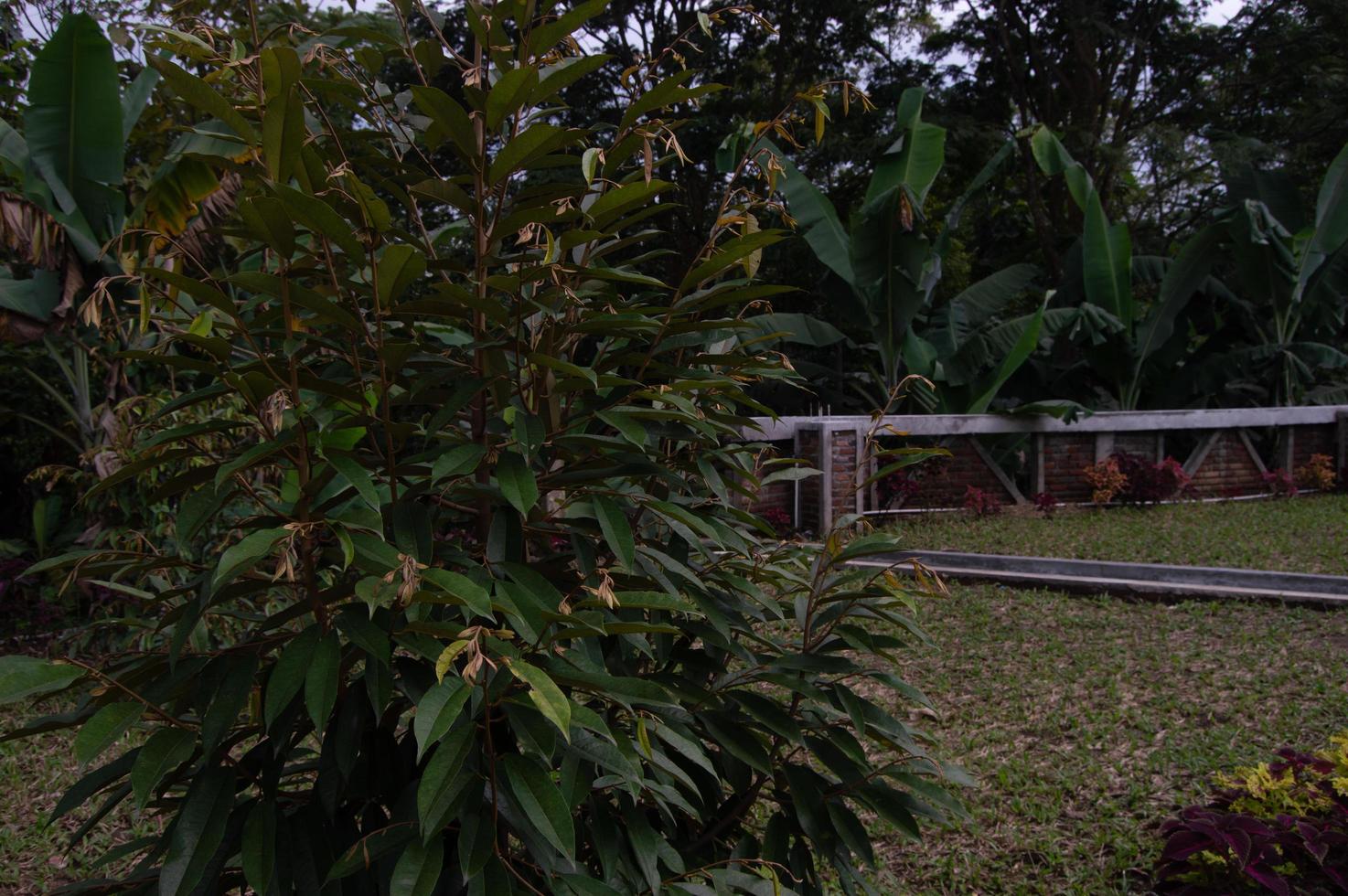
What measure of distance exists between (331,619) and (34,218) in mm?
5522

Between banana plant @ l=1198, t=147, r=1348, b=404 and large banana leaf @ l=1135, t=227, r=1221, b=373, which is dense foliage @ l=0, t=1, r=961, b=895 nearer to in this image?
large banana leaf @ l=1135, t=227, r=1221, b=373

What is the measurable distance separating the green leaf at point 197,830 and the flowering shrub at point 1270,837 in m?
2.42

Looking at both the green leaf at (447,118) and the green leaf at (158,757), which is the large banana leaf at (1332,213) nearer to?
the green leaf at (447,118)

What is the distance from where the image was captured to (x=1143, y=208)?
20344mm

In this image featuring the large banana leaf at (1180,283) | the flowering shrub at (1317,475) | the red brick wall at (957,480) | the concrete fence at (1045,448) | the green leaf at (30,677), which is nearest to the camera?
the green leaf at (30,677)

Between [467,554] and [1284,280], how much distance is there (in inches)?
535

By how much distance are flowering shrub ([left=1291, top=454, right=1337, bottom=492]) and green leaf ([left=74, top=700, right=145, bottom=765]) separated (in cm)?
1362

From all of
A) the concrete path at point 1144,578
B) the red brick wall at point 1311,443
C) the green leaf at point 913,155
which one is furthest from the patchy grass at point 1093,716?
the red brick wall at point 1311,443

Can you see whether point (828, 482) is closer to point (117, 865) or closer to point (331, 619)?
point (117, 865)

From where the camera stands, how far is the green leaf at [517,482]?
54.9 inches

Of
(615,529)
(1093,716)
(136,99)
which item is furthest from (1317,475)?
(615,529)

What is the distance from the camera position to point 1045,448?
36.1ft

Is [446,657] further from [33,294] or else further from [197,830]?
[33,294]

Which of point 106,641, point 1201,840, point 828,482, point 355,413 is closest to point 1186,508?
point 828,482
